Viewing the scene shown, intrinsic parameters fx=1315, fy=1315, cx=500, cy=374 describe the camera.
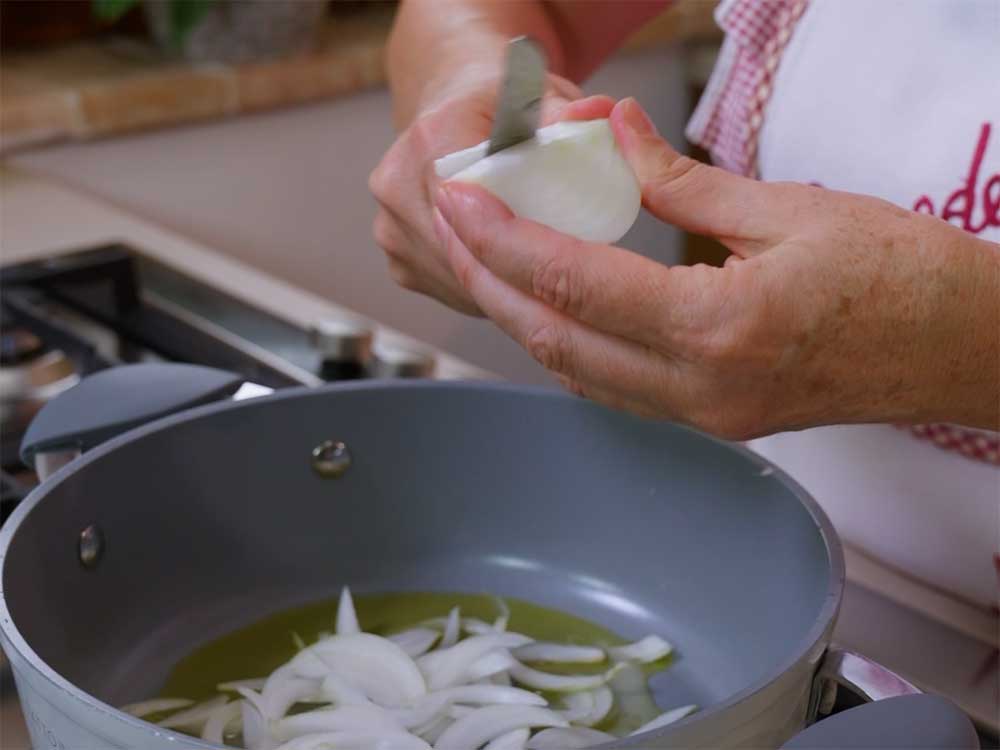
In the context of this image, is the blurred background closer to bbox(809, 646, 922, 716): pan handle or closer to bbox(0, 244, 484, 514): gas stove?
bbox(0, 244, 484, 514): gas stove

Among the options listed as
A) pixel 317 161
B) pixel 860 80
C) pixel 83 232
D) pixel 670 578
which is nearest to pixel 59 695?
pixel 670 578

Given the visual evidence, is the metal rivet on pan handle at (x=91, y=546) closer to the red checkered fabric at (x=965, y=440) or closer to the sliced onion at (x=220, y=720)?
the sliced onion at (x=220, y=720)

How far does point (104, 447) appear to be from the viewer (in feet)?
1.75

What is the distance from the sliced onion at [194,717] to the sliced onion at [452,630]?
0.10 metres

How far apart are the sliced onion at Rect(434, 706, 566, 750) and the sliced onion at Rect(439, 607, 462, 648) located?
7 centimetres

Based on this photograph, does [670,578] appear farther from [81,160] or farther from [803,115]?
[81,160]

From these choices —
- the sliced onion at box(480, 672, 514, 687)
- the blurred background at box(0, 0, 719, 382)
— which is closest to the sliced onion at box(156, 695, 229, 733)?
the sliced onion at box(480, 672, 514, 687)

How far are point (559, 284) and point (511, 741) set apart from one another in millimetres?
168

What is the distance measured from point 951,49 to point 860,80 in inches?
2.0

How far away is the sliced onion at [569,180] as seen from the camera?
460 mm

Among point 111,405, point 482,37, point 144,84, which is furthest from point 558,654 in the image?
point 144,84

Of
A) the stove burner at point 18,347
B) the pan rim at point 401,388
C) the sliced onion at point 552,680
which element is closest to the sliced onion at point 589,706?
the sliced onion at point 552,680

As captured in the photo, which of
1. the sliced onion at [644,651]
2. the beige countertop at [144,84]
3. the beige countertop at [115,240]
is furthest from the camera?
the beige countertop at [144,84]

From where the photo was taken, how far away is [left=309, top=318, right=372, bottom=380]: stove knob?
0.80 m
